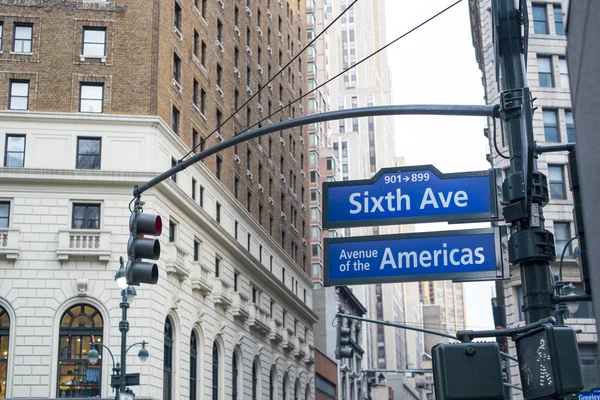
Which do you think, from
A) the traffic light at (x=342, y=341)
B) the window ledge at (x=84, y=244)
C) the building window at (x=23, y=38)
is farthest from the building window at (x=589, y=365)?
the building window at (x=23, y=38)

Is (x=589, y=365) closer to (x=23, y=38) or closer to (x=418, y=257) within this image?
(x=23, y=38)

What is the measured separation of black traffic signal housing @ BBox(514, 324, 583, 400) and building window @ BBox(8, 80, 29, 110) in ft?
129

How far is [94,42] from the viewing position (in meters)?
44.8

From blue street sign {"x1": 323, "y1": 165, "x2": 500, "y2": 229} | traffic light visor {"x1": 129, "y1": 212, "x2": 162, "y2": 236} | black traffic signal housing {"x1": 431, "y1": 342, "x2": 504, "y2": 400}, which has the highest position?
traffic light visor {"x1": 129, "y1": 212, "x2": 162, "y2": 236}

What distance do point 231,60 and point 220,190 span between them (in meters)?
9.52

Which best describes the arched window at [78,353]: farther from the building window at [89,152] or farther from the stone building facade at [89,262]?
the building window at [89,152]

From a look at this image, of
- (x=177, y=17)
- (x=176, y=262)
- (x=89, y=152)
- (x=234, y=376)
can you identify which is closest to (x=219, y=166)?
(x=177, y=17)

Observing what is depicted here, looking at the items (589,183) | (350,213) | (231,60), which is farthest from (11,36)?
(589,183)

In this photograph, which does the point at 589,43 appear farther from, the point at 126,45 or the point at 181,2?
the point at 181,2

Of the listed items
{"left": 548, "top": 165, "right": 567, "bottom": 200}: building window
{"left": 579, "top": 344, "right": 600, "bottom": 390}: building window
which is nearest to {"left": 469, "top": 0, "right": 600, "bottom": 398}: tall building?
{"left": 548, "top": 165, "right": 567, "bottom": 200}: building window

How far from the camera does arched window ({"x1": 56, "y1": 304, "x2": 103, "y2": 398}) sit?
40.5 m

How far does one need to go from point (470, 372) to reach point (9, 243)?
37.4 metres

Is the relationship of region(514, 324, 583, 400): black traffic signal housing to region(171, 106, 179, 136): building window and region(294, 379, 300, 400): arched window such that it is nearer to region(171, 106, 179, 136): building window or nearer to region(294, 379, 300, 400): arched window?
region(171, 106, 179, 136): building window

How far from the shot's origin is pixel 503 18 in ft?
30.7
